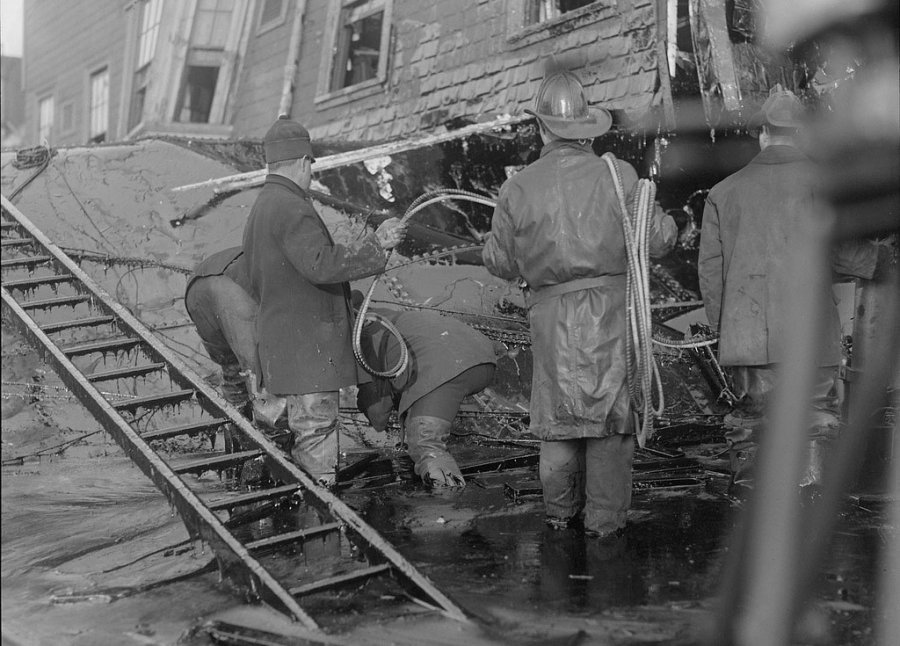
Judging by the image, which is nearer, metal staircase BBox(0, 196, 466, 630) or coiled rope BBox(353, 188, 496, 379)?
metal staircase BBox(0, 196, 466, 630)

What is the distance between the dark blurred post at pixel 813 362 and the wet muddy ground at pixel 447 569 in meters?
1.86

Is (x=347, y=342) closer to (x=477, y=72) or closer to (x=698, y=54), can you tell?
(x=698, y=54)

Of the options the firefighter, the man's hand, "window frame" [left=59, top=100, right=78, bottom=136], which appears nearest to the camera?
the man's hand

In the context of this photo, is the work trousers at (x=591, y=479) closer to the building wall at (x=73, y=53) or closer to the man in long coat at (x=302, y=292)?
the man in long coat at (x=302, y=292)

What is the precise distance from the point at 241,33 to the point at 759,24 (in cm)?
782

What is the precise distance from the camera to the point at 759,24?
333 inches

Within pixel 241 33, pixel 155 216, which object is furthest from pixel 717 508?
pixel 241 33

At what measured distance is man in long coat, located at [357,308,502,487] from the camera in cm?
574

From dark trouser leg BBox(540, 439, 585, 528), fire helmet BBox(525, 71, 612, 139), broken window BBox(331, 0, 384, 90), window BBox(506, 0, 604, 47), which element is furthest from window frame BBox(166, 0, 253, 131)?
dark trouser leg BBox(540, 439, 585, 528)

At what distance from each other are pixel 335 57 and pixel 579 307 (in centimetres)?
888

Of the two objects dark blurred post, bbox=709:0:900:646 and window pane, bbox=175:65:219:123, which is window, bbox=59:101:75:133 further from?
dark blurred post, bbox=709:0:900:646

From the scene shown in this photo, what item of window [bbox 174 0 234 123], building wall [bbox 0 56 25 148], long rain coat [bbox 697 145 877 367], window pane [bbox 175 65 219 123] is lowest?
long rain coat [bbox 697 145 877 367]

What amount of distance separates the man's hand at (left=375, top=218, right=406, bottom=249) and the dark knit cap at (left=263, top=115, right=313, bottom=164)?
656mm

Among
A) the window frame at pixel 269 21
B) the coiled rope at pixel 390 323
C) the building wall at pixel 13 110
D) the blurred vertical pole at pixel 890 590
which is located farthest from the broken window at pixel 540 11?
the building wall at pixel 13 110
